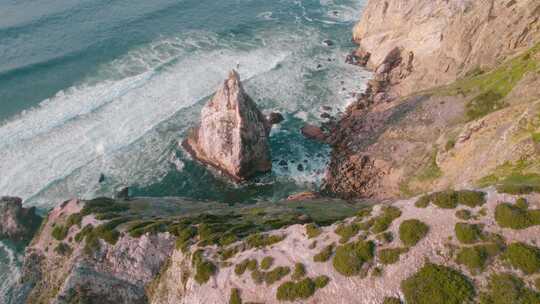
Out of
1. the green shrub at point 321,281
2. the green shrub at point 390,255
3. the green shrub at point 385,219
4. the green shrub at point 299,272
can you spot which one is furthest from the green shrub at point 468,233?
the green shrub at point 299,272

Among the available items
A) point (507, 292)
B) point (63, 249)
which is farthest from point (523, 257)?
point (63, 249)

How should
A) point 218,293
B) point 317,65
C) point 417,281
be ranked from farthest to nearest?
point 317,65
point 218,293
point 417,281

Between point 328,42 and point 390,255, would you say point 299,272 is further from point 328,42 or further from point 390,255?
point 328,42

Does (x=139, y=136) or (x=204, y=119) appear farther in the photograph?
(x=139, y=136)

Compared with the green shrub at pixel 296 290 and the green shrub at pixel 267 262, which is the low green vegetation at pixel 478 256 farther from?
the green shrub at pixel 267 262

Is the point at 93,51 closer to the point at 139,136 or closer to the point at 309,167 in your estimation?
the point at 139,136

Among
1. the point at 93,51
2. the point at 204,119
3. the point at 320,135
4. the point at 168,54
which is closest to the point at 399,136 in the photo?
the point at 320,135

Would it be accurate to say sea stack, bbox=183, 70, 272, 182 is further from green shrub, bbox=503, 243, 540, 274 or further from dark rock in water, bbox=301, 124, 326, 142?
green shrub, bbox=503, 243, 540, 274
